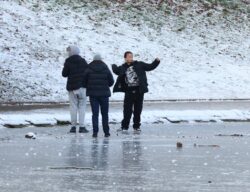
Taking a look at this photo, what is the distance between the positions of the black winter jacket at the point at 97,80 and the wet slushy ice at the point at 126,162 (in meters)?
0.89

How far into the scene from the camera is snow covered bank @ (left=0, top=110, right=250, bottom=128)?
2064 cm

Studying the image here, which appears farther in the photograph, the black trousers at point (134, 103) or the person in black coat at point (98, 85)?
the black trousers at point (134, 103)

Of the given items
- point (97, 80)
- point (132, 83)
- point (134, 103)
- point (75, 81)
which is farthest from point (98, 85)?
point (134, 103)

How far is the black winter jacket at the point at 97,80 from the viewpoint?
1886 centimetres

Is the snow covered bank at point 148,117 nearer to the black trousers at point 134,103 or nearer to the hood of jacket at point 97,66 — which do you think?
the black trousers at point 134,103

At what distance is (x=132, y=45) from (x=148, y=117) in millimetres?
18031

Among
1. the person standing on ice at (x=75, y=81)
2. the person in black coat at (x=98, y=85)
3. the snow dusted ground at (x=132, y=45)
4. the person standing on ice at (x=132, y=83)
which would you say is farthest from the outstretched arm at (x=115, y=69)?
the snow dusted ground at (x=132, y=45)

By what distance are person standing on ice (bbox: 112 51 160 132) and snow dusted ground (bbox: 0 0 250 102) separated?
1207 cm

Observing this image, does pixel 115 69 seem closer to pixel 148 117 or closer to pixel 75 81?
pixel 75 81

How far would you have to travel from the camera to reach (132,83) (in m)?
20.6

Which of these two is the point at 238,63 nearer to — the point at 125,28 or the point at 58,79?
the point at 125,28

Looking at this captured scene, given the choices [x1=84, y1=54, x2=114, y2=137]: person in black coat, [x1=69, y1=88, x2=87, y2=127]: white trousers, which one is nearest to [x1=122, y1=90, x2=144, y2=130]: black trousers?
[x1=69, y1=88, x2=87, y2=127]: white trousers

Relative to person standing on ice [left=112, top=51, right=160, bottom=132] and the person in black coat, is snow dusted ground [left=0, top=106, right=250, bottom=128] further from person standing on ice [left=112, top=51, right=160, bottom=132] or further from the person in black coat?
the person in black coat

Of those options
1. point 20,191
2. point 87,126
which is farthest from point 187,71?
point 20,191
